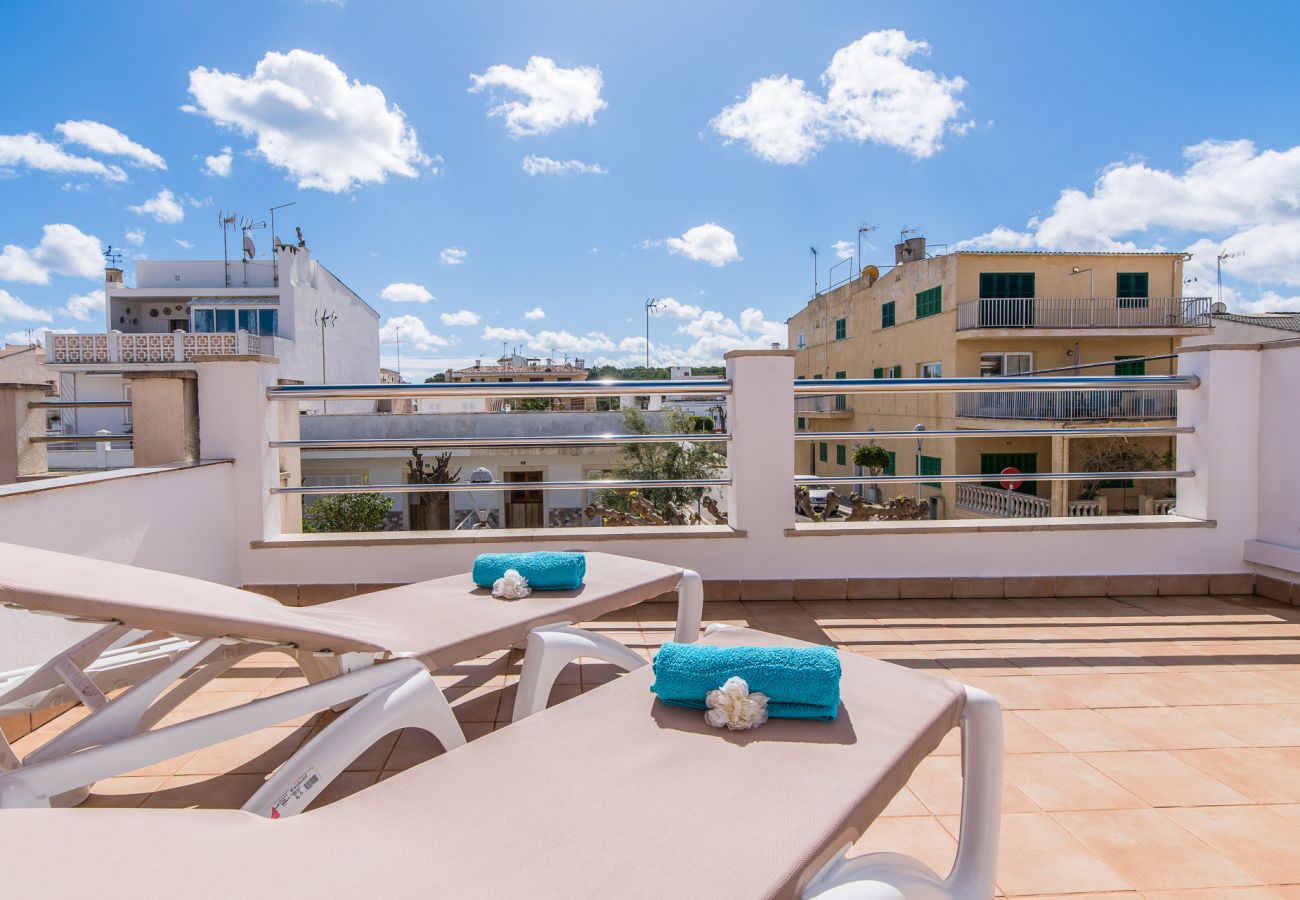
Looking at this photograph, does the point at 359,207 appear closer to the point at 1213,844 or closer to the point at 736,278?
the point at 736,278

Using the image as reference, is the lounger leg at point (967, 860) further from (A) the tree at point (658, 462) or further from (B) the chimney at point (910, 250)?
(B) the chimney at point (910, 250)

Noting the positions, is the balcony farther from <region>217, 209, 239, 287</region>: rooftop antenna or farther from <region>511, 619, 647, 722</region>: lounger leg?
<region>217, 209, 239, 287</region>: rooftop antenna

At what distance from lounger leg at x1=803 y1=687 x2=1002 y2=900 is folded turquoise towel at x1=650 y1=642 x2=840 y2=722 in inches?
10.5

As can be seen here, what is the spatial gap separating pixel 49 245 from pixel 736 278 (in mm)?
39706

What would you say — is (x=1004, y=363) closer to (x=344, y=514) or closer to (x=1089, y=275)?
(x=1089, y=275)

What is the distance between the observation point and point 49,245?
36.7 metres

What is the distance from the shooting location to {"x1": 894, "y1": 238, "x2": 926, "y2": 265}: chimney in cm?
2443

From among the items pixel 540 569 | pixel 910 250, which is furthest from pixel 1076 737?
pixel 910 250

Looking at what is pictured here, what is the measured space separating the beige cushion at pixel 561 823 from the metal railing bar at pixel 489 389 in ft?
7.18

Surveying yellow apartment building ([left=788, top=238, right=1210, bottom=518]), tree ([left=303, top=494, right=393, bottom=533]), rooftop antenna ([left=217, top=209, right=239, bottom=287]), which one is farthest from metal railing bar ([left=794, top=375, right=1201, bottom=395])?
rooftop antenna ([left=217, top=209, right=239, bottom=287])

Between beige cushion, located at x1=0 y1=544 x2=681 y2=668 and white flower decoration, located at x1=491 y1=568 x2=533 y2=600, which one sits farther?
white flower decoration, located at x1=491 y1=568 x2=533 y2=600

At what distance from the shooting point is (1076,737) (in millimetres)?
2158

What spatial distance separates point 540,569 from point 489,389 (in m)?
1.33

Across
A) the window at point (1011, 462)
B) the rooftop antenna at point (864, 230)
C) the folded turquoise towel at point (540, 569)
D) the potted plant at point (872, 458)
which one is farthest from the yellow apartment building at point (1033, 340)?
the folded turquoise towel at point (540, 569)
